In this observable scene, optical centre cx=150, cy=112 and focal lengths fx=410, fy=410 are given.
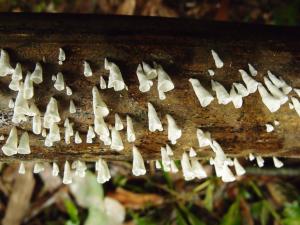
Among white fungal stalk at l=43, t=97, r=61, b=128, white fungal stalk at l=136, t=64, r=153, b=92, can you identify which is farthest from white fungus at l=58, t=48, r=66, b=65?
white fungal stalk at l=136, t=64, r=153, b=92

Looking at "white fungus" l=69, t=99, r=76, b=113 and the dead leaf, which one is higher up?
"white fungus" l=69, t=99, r=76, b=113

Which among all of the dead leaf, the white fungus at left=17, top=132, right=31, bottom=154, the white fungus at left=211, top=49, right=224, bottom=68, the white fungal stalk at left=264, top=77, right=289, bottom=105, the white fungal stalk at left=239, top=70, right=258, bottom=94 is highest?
the white fungus at left=211, top=49, right=224, bottom=68

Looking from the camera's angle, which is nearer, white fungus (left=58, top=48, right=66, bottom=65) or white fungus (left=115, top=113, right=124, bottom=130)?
white fungus (left=58, top=48, right=66, bottom=65)

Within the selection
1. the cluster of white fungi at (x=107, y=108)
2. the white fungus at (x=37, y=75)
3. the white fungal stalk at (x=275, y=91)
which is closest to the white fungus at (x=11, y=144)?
the cluster of white fungi at (x=107, y=108)

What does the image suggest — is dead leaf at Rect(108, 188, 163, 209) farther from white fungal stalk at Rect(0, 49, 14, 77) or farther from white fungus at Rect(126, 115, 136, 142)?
white fungal stalk at Rect(0, 49, 14, 77)

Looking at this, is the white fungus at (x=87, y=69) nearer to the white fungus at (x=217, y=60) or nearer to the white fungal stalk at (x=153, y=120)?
the white fungal stalk at (x=153, y=120)

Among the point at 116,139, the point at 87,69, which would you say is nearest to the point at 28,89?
the point at 87,69

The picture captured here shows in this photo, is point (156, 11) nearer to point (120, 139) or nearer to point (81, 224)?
point (81, 224)

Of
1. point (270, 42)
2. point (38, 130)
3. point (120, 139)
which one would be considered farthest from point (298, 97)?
point (38, 130)
